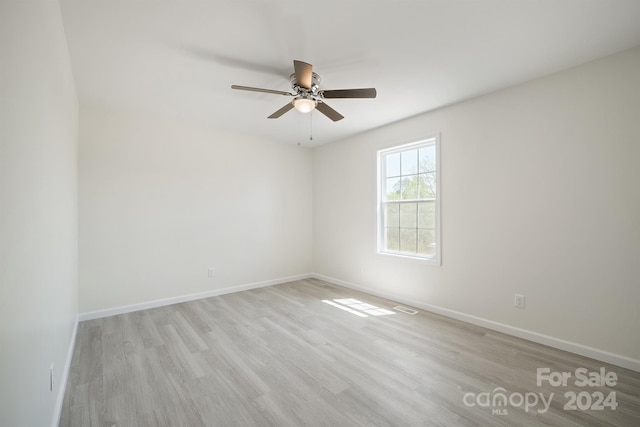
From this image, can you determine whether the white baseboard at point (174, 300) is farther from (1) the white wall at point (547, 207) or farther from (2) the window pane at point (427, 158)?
(2) the window pane at point (427, 158)

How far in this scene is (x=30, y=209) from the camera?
1238 millimetres

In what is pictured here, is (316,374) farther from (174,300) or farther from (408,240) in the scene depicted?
(174,300)

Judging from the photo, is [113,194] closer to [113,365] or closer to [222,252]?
[222,252]

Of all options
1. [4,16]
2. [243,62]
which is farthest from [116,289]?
[4,16]

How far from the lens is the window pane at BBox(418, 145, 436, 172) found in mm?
3681

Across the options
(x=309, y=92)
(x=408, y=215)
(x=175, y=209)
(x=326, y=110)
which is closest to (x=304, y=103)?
(x=309, y=92)

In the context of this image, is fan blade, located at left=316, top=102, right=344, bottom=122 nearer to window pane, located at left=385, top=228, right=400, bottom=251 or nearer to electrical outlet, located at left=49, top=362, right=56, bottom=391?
window pane, located at left=385, top=228, right=400, bottom=251

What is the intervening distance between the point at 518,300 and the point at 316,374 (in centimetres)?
224

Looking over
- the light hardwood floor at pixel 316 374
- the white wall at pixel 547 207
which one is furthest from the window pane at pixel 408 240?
the light hardwood floor at pixel 316 374

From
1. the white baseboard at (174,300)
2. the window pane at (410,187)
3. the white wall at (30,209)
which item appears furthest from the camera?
the window pane at (410,187)

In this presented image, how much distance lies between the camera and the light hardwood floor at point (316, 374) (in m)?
1.77

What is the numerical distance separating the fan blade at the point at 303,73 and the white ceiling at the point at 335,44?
0.25 metres

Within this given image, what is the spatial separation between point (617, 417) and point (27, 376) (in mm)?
Answer: 3271

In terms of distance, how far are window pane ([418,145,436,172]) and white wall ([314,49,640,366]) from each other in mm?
208
